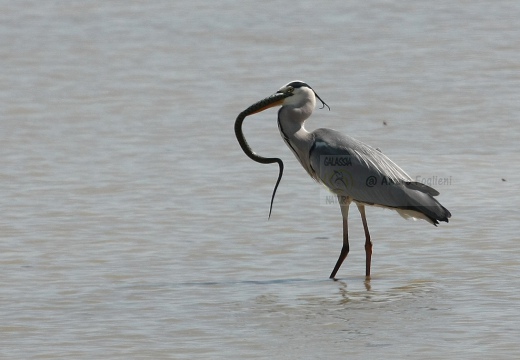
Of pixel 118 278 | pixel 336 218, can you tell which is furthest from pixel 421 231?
pixel 118 278

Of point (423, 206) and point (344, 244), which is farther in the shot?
point (344, 244)

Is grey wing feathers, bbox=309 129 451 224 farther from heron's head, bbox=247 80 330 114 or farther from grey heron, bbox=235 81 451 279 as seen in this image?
heron's head, bbox=247 80 330 114

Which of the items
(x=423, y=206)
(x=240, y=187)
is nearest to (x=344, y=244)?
(x=423, y=206)

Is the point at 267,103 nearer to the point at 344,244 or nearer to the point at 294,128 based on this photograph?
the point at 294,128

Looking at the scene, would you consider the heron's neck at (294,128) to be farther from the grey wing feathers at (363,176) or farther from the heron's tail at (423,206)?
the heron's tail at (423,206)

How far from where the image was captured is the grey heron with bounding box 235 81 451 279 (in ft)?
30.5

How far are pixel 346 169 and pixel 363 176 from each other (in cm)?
13

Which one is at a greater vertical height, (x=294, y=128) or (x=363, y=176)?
(x=294, y=128)

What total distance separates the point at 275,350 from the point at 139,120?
7965 millimetres

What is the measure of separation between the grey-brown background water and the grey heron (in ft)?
1.32

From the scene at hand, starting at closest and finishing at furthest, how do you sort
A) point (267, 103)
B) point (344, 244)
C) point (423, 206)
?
point (423, 206) → point (344, 244) → point (267, 103)

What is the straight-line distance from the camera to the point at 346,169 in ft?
30.8

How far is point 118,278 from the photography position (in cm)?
896

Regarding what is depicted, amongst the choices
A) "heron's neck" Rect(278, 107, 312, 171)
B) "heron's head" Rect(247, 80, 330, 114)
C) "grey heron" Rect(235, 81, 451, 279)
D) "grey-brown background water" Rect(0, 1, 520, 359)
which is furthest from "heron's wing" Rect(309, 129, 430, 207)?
"grey-brown background water" Rect(0, 1, 520, 359)
